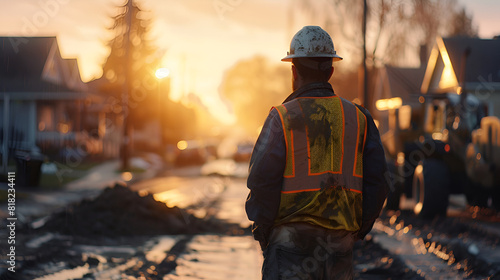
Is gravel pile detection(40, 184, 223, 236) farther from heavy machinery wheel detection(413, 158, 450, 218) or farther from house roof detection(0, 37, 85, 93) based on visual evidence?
house roof detection(0, 37, 85, 93)

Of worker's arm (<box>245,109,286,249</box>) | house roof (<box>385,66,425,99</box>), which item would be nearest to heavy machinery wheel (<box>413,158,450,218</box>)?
worker's arm (<box>245,109,286,249</box>)

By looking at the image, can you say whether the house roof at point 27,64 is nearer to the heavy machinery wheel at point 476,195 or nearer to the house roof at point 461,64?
the house roof at point 461,64

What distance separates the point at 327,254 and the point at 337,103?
2.67ft

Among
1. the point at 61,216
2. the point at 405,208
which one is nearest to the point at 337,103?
the point at 61,216

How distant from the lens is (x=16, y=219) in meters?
13.5

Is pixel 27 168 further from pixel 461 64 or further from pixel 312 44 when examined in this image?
pixel 312 44

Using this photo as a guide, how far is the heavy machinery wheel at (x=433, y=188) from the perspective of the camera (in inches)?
519

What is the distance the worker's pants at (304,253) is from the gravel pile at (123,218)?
29.3 ft

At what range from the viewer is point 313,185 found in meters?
3.71

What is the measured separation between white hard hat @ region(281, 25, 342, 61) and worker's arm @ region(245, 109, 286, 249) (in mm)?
402

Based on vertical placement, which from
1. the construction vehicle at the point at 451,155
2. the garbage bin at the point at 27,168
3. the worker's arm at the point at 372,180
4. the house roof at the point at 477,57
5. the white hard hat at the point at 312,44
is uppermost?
the house roof at the point at 477,57

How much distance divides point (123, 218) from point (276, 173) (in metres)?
9.64

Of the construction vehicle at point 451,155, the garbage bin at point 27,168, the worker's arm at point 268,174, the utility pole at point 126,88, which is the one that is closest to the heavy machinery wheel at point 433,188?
the construction vehicle at point 451,155

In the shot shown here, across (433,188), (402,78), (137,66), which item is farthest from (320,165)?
(137,66)
